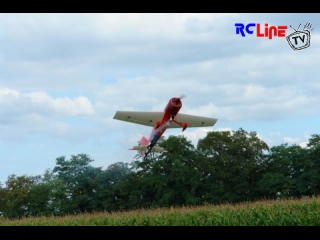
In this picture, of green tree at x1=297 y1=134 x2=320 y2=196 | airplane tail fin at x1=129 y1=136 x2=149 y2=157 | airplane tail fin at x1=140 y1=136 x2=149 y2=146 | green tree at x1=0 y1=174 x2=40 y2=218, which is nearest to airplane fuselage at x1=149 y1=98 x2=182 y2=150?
airplane tail fin at x1=129 y1=136 x2=149 y2=157

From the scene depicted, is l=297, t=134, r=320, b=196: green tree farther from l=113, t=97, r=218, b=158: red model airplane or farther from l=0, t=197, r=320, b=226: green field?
l=0, t=197, r=320, b=226: green field

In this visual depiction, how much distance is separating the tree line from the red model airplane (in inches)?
232

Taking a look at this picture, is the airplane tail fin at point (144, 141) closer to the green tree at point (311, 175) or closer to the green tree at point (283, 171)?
the green tree at point (283, 171)

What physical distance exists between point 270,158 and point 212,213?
49.4ft

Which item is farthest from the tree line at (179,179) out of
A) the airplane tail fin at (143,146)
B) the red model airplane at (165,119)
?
the red model airplane at (165,119)

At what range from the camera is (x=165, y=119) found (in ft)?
68.0

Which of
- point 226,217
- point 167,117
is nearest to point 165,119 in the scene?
point 167,117

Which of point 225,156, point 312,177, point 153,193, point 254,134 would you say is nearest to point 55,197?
point 153,193

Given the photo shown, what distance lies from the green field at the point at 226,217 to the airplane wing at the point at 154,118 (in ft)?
14.0

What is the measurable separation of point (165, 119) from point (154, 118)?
131 cm

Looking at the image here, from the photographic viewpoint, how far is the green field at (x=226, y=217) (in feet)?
50.3

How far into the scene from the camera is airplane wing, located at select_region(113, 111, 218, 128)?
21.5 m

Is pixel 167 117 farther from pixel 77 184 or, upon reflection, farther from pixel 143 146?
pixel 77 184
